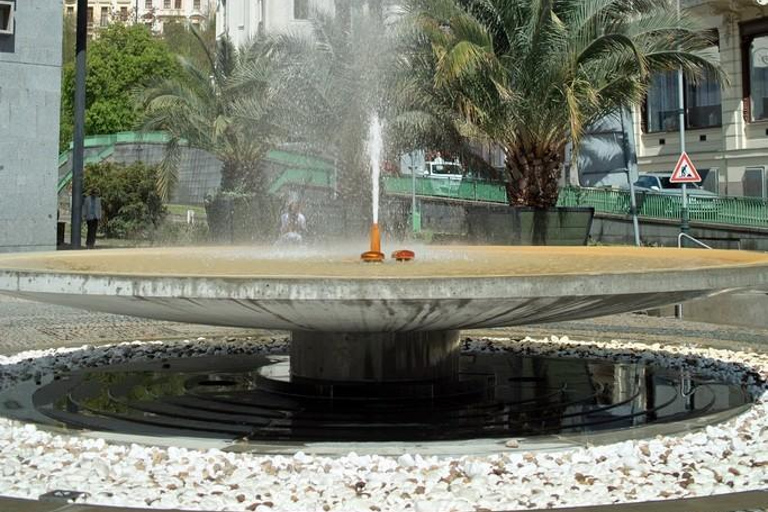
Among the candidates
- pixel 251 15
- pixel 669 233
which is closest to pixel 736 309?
pixel 669 233

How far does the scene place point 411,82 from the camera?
1897cm

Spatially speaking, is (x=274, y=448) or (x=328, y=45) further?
(x=328, y=45)

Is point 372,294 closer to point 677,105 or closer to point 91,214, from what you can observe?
point 91,214

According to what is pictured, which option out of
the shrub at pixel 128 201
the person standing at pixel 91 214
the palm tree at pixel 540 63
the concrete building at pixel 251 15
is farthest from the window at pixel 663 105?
the concrete building at pixel 251 15

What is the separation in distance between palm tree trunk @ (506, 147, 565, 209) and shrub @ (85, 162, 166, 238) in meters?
16.0

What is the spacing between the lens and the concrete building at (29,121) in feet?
63.6

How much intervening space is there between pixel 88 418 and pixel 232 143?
73.4 ft

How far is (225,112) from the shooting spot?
88.4 feet

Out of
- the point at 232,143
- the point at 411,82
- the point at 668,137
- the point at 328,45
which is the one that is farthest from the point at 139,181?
the point at 668,137

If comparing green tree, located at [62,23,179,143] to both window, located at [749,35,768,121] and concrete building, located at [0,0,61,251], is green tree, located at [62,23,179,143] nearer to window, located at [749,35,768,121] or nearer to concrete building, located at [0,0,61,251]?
window, located at [749,35,768,121]

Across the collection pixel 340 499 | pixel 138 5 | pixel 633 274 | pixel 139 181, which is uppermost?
pixel 138 5

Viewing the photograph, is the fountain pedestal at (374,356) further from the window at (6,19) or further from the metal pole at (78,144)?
the window at (6,19)

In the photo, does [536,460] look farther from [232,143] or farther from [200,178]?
[200,178]

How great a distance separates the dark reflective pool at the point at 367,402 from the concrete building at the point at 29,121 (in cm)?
1333
